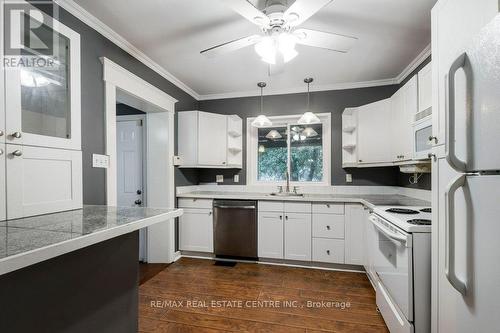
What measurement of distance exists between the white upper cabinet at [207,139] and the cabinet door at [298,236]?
1262mm

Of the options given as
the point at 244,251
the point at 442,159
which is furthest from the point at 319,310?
the point at 442,159

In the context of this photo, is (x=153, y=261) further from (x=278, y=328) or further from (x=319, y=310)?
(x=319, y=310)

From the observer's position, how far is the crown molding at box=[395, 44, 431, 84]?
240 cm

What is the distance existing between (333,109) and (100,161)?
10.0 feet

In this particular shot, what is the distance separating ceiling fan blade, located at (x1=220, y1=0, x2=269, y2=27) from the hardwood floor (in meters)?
2.27

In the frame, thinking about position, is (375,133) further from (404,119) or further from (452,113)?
(452,113)

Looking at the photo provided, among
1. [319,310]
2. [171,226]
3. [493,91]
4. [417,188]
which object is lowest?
[319,310]

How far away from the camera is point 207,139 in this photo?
3.42 meters

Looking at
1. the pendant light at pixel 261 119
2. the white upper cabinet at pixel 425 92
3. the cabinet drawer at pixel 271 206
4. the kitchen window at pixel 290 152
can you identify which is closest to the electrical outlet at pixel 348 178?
the kitchen window at pixel 290 152

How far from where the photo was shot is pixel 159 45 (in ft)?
7.72

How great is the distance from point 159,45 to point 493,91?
257 cm

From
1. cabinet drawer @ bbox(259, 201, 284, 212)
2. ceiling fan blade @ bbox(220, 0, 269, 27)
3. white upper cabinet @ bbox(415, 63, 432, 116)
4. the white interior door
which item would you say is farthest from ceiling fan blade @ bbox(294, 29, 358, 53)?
the white interior door

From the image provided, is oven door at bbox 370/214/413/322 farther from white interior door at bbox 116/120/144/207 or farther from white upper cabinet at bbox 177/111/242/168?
white interior door at bbox 116/120/144/207

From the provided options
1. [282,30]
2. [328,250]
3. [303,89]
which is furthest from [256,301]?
[303,89]
